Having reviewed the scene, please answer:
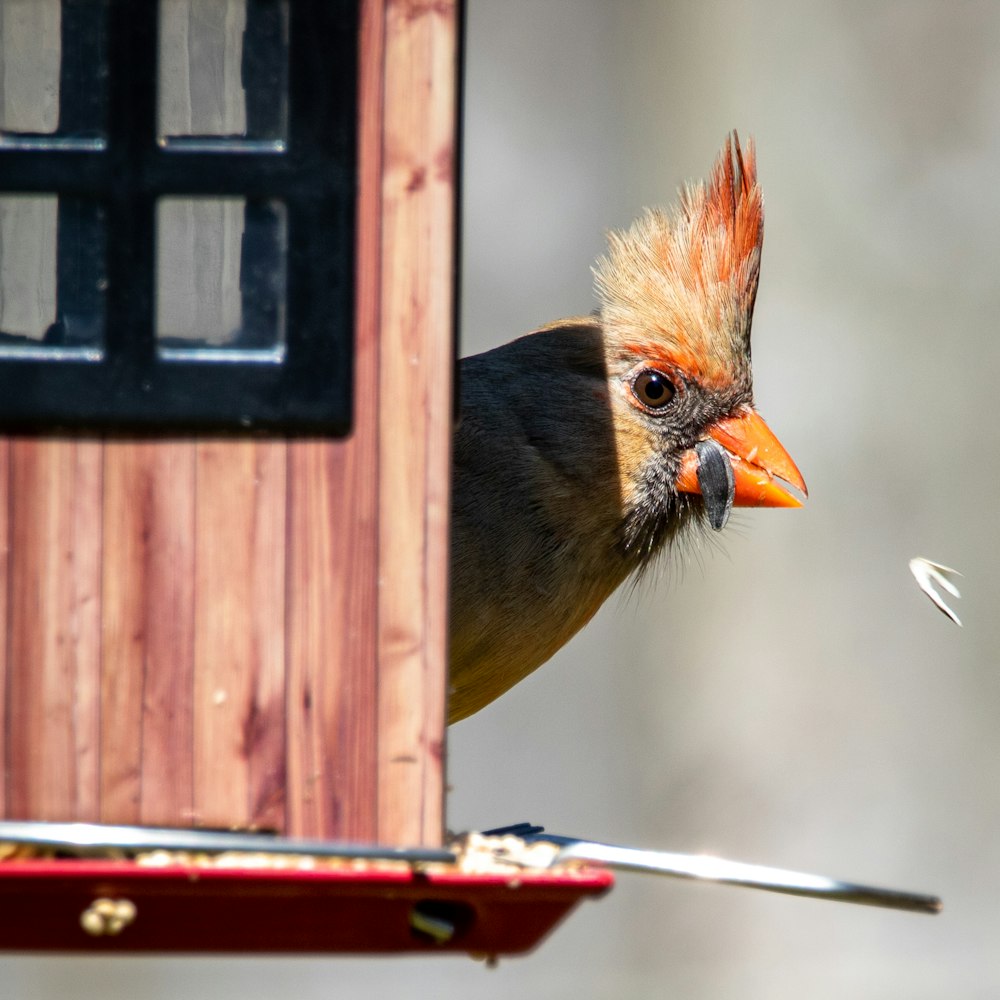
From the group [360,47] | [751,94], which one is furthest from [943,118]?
[360,47]

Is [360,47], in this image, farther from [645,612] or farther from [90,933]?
[645,612]

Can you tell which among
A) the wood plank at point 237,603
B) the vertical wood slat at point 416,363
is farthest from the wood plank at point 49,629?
the vertical wood slat at point 416,363

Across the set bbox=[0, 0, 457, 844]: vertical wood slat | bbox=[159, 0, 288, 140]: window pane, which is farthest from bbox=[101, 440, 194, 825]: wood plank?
bbox=[159, 0, 288, 140]: window pane

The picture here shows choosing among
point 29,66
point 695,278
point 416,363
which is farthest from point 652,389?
point 29,66

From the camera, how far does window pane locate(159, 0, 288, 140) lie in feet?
6.40

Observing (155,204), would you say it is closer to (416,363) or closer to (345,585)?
(416,363)

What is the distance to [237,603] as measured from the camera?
1.93m

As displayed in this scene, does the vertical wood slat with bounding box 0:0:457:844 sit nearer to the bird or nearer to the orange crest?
the bird

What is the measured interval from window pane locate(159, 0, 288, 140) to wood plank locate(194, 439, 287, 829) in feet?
1.28

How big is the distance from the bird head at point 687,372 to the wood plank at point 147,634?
1.54m

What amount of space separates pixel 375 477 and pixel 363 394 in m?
0.10

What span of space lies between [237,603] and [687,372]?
1.65 metres

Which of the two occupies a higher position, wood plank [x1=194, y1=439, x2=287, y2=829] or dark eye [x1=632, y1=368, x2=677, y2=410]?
dark eye [x1=632, y1=368, x2=677, y2=410]

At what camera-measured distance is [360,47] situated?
195 centimetres
